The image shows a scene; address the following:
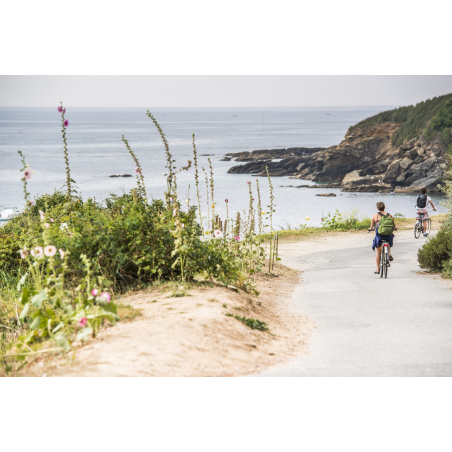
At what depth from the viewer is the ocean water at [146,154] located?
1306 centimetres

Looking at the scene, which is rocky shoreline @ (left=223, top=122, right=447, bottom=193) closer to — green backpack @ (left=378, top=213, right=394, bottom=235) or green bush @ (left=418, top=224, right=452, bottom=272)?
green bush @ (left=418, top=224, right=452, bottom=272)

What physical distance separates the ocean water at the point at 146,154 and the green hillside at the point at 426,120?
114 centimetres

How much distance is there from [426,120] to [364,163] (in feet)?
35.6

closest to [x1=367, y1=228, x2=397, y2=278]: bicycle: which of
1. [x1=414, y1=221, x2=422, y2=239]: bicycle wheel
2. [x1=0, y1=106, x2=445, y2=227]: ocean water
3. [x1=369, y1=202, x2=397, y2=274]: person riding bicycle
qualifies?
[x1=369, y1=202, x2=397, y2=274]: person riding bicycle

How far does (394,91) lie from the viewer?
7.35 metres

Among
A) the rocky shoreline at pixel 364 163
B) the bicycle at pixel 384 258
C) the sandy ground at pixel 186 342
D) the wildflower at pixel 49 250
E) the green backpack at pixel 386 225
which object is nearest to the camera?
the sandy ground at pixel 186 342

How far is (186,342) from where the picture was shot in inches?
136

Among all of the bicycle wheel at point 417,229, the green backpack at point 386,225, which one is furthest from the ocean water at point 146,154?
the green backpack at point 386,225

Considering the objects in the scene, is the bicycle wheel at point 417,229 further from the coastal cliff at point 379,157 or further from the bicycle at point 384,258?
the bicycle at point 384,258

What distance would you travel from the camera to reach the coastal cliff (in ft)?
53.3

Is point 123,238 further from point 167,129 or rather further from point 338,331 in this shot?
point 167,129

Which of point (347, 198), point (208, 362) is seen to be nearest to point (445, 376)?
point (208, 362)

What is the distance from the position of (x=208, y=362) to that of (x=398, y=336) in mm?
1735

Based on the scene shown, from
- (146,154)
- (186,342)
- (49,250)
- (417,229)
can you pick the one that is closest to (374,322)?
(186,342)
